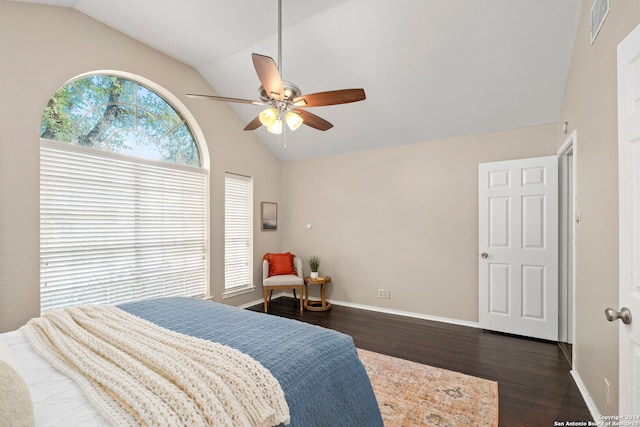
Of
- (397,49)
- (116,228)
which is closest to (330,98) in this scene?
(397,49)

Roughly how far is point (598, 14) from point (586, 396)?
268 cm

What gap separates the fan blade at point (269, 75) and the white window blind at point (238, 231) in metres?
2.47

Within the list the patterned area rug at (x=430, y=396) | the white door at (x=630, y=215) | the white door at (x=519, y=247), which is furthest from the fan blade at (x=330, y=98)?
the white door at (x=519, y=247)

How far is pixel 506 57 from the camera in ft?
9.33

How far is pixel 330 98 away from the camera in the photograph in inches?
82.5

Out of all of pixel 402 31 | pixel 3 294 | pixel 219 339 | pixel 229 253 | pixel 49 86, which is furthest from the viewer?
pixel 229 253

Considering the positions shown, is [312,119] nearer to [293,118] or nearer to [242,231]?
[293,118]

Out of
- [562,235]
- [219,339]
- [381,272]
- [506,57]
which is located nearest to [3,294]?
[219,339]

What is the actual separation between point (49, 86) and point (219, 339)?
9.08ft

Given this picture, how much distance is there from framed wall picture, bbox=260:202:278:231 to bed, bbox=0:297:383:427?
3003mm

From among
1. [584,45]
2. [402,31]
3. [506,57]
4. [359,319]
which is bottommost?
[359,319]

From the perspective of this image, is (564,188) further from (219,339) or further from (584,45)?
(219,339)

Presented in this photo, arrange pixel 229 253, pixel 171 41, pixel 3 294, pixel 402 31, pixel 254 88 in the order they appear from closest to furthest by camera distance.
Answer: pixel 3 294 < pixel 402 31 < pixel 171 41 < pixel 254 88 < pixel 229 253

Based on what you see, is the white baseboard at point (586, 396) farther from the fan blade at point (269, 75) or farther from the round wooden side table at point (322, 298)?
the fan blade at point (269, 75)
